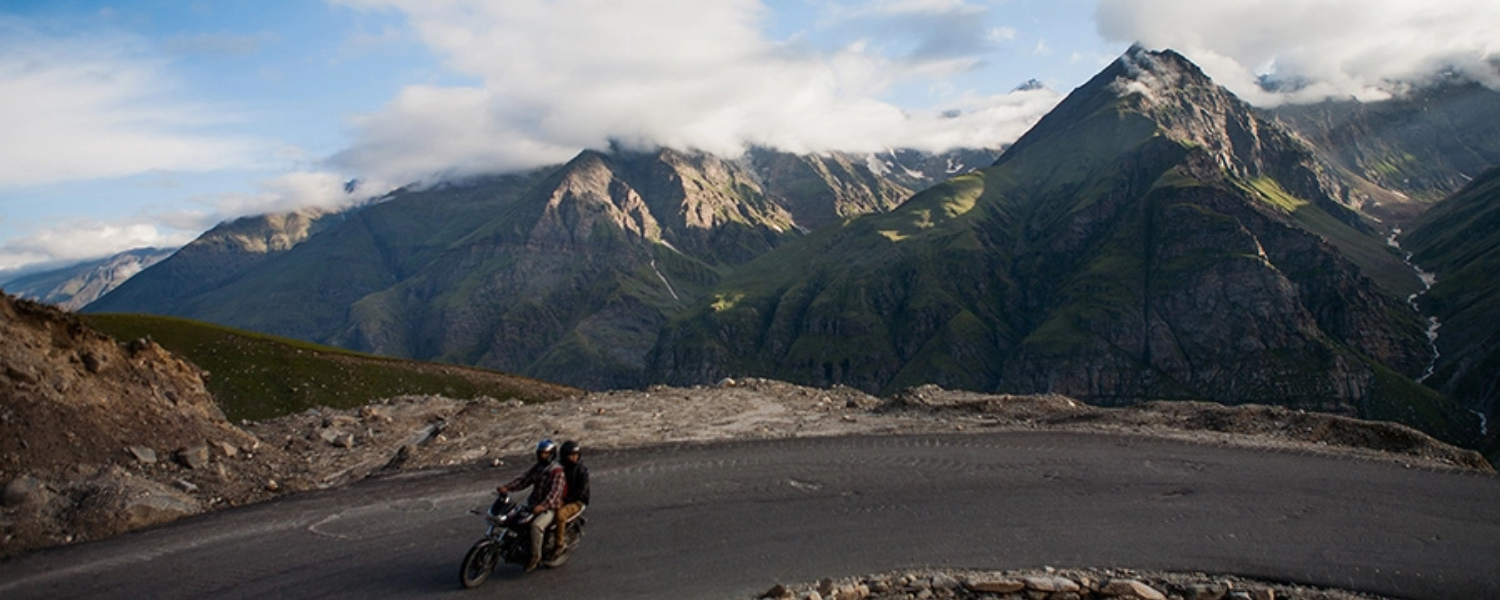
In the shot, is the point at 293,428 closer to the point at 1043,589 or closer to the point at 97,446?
the point at 97,446

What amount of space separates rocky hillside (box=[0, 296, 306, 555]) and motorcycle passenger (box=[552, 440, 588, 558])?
395 inches

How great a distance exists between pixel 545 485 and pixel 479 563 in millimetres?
1650

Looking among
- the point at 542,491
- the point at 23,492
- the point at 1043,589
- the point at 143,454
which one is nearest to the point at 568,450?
the point at 542,491

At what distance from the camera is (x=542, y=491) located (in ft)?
47.7

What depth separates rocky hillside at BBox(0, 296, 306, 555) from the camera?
17328mm

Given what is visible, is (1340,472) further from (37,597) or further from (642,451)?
(37,597)

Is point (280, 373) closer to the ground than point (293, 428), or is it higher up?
higher up

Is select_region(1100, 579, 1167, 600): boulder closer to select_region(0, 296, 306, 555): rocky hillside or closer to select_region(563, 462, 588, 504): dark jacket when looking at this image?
select_region(563, 462, 588, 504): dark jacket

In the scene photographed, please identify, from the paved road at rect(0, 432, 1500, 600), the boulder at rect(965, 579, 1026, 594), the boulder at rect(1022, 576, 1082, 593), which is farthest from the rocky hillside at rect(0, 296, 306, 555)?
the boulder at rect(1022, 576, 1082, 593)

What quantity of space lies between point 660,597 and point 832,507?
527 centimetres

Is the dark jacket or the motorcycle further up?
the dark jacket

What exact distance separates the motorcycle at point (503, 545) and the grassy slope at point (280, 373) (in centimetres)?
3535

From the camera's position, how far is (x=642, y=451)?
2311 cm

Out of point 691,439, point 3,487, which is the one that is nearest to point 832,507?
point 691,439
